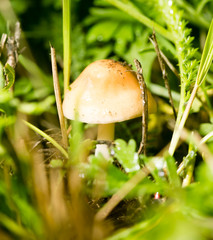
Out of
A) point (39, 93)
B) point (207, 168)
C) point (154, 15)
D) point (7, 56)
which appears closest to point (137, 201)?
point (207, 168)

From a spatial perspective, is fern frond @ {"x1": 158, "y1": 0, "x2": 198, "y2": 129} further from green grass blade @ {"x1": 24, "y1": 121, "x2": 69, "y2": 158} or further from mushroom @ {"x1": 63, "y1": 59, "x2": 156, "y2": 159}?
green grass blade @ {"x1": 24, "y1": 121, "x2": 69, "y2": 158}

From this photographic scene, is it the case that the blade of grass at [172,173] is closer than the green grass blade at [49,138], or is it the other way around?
the blade of grass at [172,173]

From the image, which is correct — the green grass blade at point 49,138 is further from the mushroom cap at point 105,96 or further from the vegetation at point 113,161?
the mushroom cap at point 105,96

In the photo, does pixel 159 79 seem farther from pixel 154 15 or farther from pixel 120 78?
pixel 120 78

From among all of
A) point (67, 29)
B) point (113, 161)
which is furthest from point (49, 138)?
point (67, 29)

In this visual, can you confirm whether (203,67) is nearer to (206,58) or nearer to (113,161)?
(206,58)

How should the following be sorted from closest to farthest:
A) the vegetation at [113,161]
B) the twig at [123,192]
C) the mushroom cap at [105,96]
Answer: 1. the vegetation at [113,161]
2. the twig at [123,192]
3. the mushroom cap at [105,96]

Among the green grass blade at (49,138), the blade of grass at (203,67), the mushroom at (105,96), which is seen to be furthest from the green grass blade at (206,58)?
the green grass blade at (49,138)
